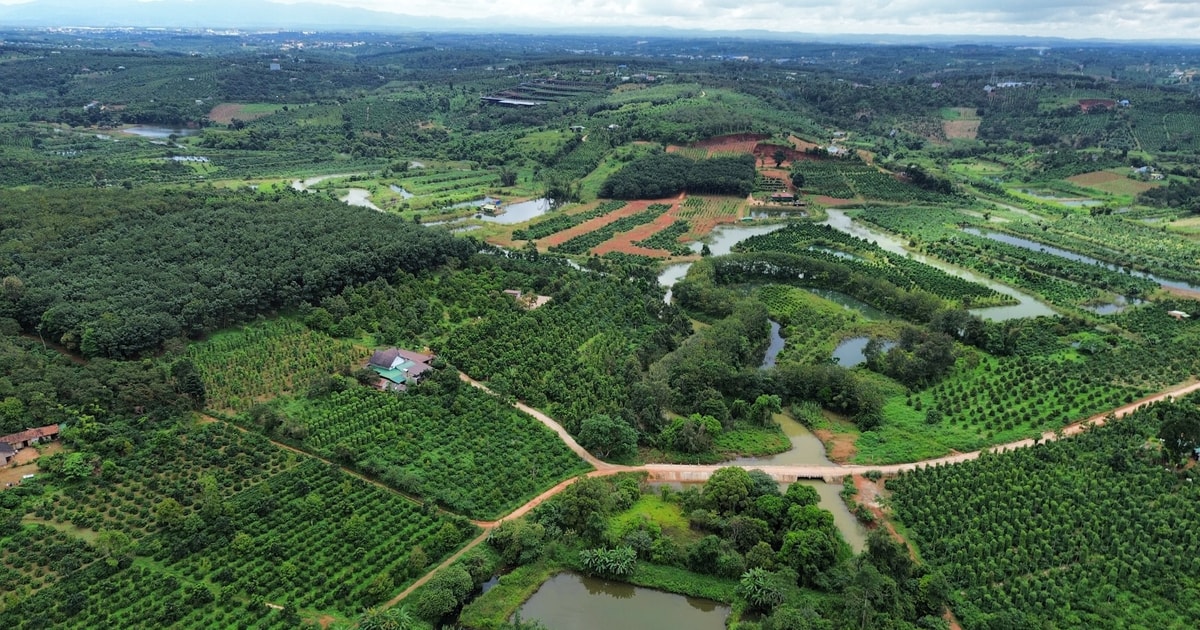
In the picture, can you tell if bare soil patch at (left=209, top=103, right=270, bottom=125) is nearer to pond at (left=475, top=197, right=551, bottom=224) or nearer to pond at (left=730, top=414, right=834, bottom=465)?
pond at (left=475, top=197, right=551, bottom=224)

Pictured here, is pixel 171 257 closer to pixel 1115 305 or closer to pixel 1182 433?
pixel 1182 433

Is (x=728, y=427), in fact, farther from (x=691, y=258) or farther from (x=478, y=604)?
(x=691, y=258)

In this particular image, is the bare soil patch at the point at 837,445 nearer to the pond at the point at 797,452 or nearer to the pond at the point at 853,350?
the pond at the point at 797,452

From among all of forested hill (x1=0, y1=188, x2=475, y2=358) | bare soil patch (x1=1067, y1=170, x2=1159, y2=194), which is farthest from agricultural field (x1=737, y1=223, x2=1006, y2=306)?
bare soil patch (x1=1067, y1=170, x2=1159, y2=194)

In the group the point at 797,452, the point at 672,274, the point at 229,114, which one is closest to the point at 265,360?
the point at 797,452

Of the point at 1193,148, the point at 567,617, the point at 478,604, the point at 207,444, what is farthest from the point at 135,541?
the point at 1193,148

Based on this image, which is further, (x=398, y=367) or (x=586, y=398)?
(x=398, y=367)

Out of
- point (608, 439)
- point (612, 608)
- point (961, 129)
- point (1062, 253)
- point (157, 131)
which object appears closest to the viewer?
point (612, 608)
